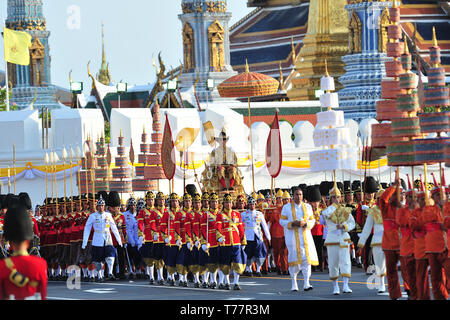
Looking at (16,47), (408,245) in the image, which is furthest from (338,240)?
(16,47)

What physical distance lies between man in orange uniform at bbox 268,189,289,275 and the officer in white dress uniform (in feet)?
12.9

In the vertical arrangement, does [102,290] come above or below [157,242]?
below

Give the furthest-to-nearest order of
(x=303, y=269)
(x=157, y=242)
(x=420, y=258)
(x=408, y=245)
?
(x=157, y=242), (x=303, y=269), (x=408, y=245), (x=420, y=258)

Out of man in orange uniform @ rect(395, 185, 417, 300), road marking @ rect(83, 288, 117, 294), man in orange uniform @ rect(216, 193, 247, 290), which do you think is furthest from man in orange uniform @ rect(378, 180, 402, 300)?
road marking @ rect(83, 288, 117, 294)

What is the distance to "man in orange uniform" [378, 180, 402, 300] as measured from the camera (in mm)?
16094

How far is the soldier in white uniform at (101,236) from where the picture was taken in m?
22.4

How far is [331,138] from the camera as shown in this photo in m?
22.7

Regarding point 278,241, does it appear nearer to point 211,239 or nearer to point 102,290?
point 211,239

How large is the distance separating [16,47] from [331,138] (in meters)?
22.7

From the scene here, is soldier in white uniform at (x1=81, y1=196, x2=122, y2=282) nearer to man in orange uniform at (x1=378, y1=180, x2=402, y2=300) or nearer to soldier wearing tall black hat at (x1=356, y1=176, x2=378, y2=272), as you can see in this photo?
soldier wearing tall black hat at (x1=356, y1=176, x2=378, y2=272)

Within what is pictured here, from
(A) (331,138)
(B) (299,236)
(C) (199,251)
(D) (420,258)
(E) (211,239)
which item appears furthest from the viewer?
(A) (331,138)

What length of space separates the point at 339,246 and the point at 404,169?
19.1 m
